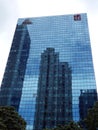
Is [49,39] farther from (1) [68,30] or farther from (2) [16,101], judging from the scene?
(2) [16,101]

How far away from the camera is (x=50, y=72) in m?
115

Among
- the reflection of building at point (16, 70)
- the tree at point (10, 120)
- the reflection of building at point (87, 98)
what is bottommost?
the tree at point (10, 120)

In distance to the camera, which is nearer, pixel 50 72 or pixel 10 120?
pixel 10 120

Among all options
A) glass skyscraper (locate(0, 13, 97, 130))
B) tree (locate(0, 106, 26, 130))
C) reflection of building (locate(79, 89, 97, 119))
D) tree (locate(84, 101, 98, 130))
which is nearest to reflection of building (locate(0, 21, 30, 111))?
glass skyscraper (locate(0, 13, 97, 130))

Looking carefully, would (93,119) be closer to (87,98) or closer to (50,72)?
(87,98)

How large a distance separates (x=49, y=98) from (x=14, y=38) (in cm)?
4989

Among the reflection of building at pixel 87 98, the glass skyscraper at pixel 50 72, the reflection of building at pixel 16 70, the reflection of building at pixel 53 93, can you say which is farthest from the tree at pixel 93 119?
the reflection of building at pixel 16 70

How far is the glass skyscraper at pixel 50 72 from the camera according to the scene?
3846 inches

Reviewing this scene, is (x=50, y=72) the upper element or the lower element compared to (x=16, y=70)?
lower

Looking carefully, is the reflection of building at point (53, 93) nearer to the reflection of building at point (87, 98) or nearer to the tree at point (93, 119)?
the reflection of building at point (87, 98)

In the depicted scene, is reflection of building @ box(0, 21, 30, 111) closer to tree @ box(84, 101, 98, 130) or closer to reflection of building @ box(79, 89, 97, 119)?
reflection of building @ box(79, 89, 97, 119)

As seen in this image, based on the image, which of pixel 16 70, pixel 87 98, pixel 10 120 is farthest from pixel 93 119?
pixel 16 70

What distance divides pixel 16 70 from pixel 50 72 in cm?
1751

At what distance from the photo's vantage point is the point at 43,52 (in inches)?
4857
